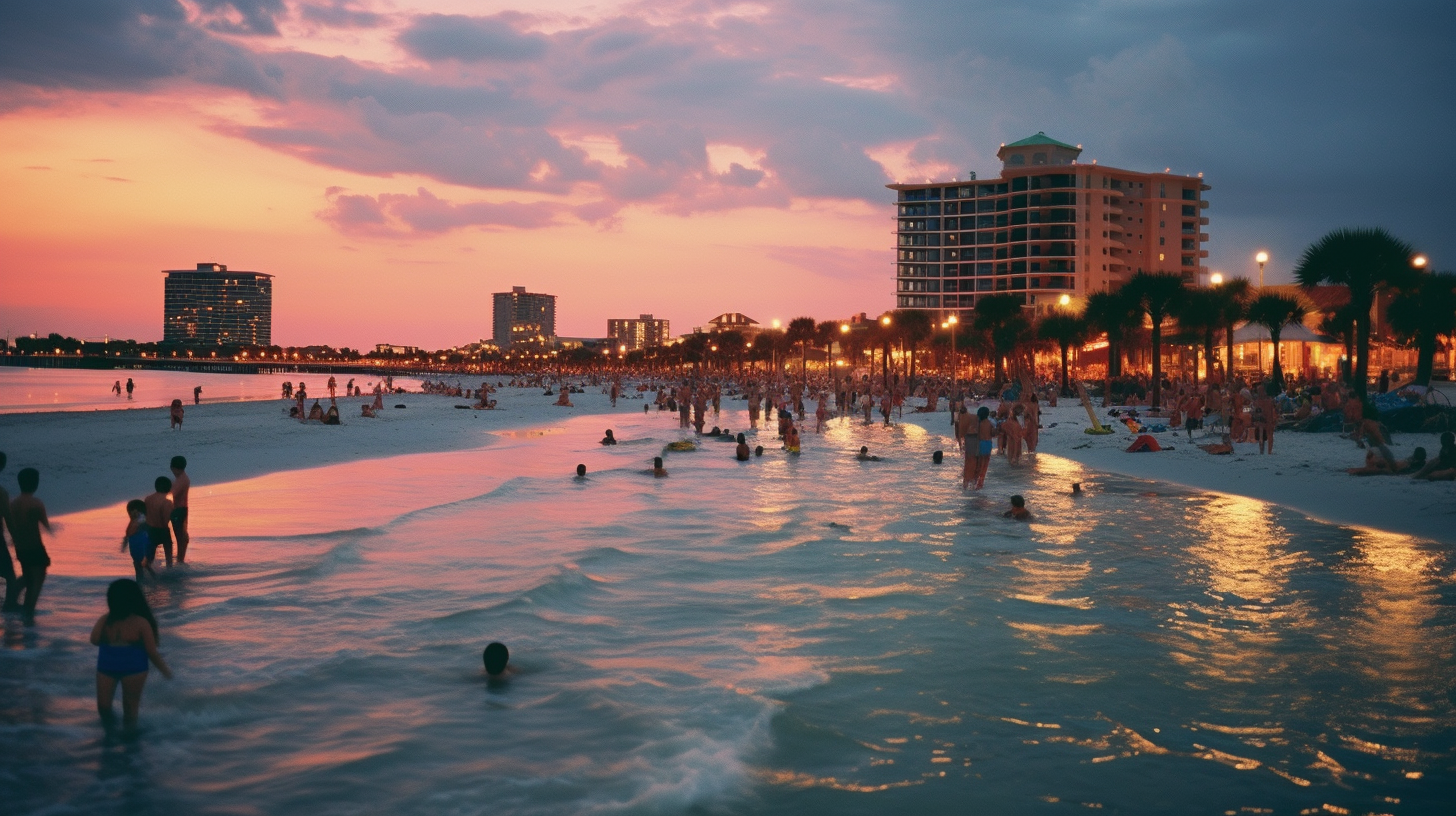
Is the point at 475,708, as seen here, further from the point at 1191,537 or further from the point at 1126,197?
the point at 1126,197

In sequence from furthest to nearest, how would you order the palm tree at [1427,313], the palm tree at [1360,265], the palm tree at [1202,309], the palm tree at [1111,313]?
the palm tree at [1111,313] < the palm tree at [1202,309] < the palm tree at [1427,313] < the palm tree at [1360,265]

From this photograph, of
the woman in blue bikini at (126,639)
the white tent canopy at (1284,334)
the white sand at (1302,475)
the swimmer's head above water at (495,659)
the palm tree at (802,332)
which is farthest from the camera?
the palm tree at (802,332)

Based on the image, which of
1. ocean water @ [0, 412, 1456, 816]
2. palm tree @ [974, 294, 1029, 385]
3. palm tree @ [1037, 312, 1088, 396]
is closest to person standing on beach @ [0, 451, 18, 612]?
ocean water @ [0, 412, 1456, 816]

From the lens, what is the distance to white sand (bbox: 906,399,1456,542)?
47.9 feet

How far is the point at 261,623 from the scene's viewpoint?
380 inches

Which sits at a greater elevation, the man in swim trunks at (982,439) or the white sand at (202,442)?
the man in swim trunks at (982,439)

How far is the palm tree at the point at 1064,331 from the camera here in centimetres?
5111

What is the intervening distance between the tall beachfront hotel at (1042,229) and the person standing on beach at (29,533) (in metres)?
97.0

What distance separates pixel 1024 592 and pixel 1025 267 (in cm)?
10184

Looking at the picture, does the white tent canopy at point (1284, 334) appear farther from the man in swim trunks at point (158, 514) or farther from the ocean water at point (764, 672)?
the man in swim trunks at point (158, 514)

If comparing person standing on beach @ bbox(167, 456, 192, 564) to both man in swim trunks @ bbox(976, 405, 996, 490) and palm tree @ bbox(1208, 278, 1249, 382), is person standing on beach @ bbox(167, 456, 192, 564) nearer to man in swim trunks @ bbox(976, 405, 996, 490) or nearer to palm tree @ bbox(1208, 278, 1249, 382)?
man in swim trunks @ bbox(976, 405, 996, 490)

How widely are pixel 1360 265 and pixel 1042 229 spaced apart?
271 feet

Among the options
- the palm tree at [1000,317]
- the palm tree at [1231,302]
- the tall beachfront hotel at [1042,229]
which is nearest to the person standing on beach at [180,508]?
the palm tree at [1231,302]

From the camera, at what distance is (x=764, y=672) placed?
27.2 feet
